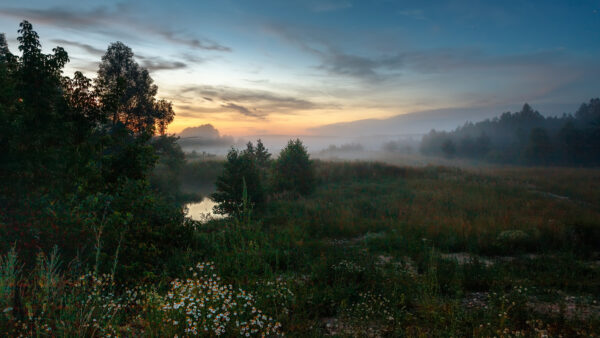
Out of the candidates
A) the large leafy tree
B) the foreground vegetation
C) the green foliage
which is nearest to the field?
the foreground vegetation

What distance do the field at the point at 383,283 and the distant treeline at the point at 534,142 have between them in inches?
2142

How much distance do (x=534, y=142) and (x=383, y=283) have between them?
6808 centimetres

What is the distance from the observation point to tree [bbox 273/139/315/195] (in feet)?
68.9

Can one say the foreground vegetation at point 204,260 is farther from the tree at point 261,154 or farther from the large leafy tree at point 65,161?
the tree at point 261,154

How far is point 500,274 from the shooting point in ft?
18.0

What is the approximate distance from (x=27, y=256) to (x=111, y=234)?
1702 mm

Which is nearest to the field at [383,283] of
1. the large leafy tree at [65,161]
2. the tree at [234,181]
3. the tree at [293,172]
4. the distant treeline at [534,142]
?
the large leafy tree at [65,161]

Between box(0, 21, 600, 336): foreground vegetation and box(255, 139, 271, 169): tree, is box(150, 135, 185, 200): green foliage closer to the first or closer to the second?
box(255, 139, 271, 169): tree

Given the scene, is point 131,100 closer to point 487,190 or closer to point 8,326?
point 8,326

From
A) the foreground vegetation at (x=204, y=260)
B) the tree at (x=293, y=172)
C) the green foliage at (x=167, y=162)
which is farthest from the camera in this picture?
the green foliage at (x=167, y=162)

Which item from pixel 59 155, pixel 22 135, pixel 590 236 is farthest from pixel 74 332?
pixel 590 236

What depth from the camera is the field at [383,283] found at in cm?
350

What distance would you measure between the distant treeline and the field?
54.4m

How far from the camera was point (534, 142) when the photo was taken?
5484 centimetres
